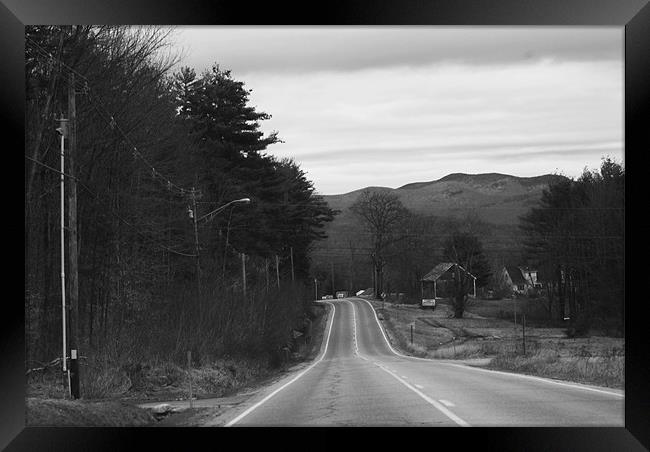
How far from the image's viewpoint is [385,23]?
11812 mm

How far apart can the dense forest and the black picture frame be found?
8778 mm

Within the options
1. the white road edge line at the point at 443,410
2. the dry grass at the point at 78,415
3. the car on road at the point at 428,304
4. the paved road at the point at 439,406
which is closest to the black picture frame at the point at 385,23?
the white road edge line at the point at 443,410

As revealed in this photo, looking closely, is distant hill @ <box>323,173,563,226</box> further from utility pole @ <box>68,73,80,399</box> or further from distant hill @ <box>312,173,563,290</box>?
utility pole @ <box>68,73,80,399</box>

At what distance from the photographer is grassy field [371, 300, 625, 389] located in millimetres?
35094

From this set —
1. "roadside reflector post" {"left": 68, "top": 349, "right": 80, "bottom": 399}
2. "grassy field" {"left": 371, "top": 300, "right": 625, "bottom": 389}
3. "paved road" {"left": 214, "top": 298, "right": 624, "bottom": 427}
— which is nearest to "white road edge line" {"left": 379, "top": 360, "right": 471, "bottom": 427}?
"paved road" {"left": 214, "top": 298, "right": 624, "bottom": 427}

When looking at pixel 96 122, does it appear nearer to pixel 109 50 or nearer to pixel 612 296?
pixel 109 50

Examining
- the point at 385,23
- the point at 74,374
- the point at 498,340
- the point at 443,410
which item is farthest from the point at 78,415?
the point at 498,340

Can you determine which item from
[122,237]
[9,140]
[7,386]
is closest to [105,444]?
[7,386]

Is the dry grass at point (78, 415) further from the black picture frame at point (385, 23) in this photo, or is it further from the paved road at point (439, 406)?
the black picture frame at point (385, 23)

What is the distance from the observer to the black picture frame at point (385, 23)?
11289 mm

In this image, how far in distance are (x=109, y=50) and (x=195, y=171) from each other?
1813cm

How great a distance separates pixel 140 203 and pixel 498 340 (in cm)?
4510

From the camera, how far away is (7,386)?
1185 centimetres

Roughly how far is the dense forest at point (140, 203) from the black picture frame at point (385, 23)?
28.8 feet
